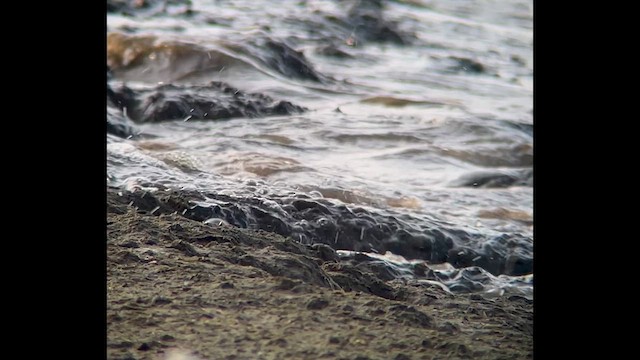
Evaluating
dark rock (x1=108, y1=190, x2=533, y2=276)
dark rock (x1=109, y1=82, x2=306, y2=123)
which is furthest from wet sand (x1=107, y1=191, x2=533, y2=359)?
dark rock (x1=109, y1=82, x2=306, y2=123)

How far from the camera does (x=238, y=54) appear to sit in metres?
5.92

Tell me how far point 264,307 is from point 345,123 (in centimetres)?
300

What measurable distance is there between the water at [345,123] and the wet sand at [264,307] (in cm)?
38

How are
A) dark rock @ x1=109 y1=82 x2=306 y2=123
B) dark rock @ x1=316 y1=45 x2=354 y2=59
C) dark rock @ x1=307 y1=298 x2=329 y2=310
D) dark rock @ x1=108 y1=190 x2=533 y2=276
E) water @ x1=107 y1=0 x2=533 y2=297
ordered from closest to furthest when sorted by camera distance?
dark rock @ x1=307 y1=298 x2=329 y2=310 < dark rock @ x1=108 y1=190 x2=533 y2=276 < water @ x1=107 y1=0 x2=533 y2=297 < dark rock @ x1=109 y1=82 x2=306 y2=123 < dark rock @ x1=316 y1=45 x2=354 y2=59

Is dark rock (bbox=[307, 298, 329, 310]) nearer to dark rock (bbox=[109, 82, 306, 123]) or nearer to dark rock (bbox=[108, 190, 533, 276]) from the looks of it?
dark rock (bbox=[108, 190, 533, 276])

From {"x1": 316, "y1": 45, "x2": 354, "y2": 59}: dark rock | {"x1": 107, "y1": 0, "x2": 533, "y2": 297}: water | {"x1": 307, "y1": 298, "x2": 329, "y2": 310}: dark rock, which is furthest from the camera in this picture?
{"x1": 316, "y1": 45, "x2": 354, "y2": 59}: dark rock

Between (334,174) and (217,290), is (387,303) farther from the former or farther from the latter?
(334,174)

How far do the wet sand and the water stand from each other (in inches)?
15.1

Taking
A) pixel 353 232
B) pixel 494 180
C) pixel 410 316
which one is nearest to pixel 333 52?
pixel 494 180

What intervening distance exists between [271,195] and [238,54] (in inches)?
106

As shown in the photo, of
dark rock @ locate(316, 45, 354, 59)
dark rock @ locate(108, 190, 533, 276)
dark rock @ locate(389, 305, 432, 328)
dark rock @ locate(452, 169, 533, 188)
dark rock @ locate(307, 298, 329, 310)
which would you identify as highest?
dark rock @ locate(307, 298, 329, 310)

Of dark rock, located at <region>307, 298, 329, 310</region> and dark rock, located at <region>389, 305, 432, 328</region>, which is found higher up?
dark rock, located at <region>307, 298, 329, 310</region>

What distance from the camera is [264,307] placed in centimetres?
212

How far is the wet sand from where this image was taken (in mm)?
1952
